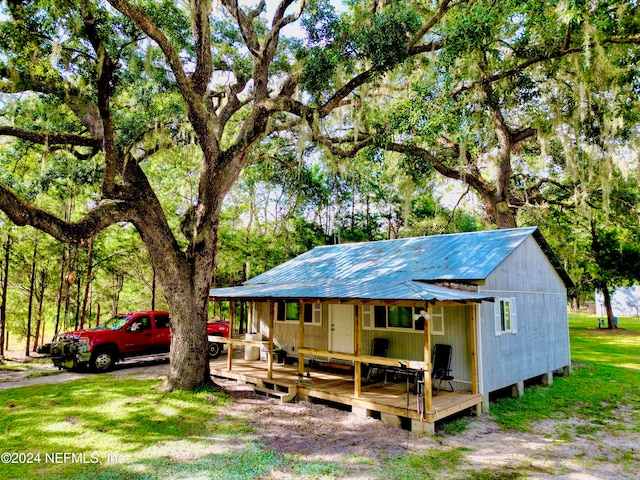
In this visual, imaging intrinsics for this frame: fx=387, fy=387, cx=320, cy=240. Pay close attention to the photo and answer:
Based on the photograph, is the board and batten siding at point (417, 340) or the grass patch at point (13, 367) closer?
the board and batten siding at point (417, 340)

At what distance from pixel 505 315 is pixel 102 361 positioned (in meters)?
11.6

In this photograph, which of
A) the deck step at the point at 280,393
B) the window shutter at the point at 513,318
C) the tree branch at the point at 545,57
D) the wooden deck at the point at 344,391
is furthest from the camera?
the window shutter at the point at 513,318

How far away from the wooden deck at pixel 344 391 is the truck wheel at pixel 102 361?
3.25 m

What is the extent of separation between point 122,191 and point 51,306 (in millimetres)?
18806

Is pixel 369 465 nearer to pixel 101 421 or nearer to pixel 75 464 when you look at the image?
pixel 75 464

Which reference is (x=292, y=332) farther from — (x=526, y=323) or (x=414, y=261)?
(x=526, y=323)

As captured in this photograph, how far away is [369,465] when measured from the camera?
5.43 m

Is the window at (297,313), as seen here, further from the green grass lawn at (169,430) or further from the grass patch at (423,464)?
the grass patch at (423,464)

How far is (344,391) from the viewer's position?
28.0ft

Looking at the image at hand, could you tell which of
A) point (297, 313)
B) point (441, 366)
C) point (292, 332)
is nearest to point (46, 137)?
point (297, 313)

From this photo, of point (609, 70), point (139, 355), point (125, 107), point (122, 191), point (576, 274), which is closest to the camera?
point (122, 191)

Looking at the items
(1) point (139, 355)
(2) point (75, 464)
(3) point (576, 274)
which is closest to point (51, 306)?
(1) point (139, 355)

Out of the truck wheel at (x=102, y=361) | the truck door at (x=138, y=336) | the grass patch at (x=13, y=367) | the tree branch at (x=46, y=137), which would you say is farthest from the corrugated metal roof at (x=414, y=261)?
the grass patch at (x=13, y=367)

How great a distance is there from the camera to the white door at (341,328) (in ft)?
36.5
